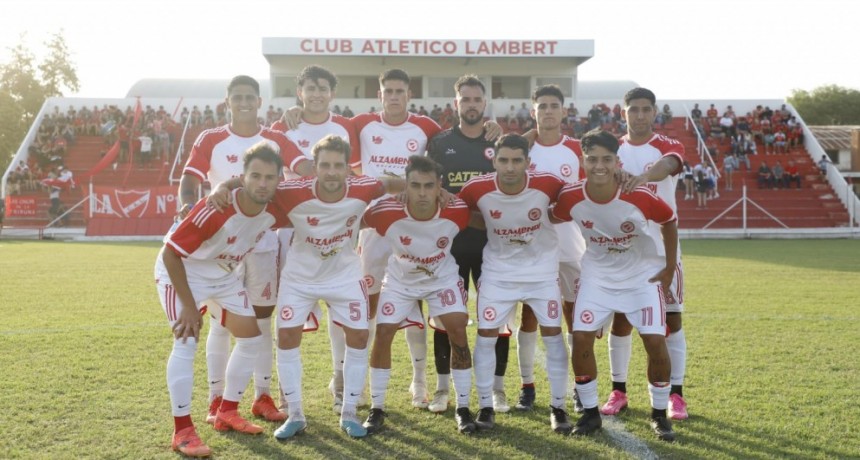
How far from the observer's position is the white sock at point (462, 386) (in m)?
4.75

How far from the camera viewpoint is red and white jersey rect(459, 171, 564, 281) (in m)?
4.79

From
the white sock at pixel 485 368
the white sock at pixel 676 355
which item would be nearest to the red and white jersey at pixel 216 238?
the white sock at pixel 485 368

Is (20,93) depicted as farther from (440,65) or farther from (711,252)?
(711,252)

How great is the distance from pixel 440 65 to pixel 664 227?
101 ft

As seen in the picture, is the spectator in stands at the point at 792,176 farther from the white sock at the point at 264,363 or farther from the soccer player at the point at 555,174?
the white sock at the point at 264,363

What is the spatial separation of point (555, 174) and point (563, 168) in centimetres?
8

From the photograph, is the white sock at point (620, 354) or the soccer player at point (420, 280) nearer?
the soccer player at point (420, 280)

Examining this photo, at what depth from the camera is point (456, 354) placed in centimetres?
483

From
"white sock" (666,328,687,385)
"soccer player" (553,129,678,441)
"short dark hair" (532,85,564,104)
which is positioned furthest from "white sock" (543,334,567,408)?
"short dark hair" (532,85,564,104)

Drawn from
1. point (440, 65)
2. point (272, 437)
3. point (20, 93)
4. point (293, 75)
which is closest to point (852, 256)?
point (272, 437)

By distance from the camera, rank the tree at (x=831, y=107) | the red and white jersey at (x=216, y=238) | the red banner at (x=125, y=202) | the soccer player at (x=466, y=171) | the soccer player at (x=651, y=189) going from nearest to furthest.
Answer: the red and white jersey at (x=216, y=238) < the soccer player at (x=651, y=189) < the soccer player at (x=466, y=171) < the red banner at (x=125, y=202) < the tree at (x=831, y=107)

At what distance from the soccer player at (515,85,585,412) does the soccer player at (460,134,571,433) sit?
439 mm

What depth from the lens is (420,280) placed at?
4898 mm

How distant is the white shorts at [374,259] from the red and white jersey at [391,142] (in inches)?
23.5
